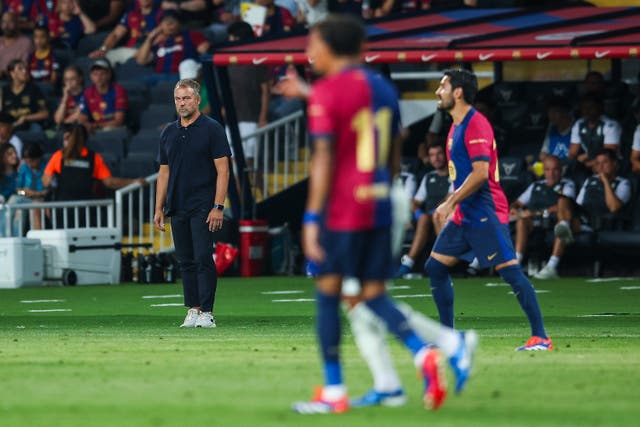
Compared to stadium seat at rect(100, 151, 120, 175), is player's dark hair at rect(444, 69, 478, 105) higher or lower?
higher

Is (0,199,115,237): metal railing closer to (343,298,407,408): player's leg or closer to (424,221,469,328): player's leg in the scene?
(424,221,469,328): player's leg

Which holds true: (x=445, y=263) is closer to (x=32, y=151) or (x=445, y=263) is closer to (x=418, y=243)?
(x=418, y=243)

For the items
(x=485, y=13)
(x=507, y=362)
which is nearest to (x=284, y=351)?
(x=507, y=362)

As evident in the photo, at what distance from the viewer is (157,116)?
26.2 meters

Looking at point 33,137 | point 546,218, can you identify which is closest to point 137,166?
point 33,137

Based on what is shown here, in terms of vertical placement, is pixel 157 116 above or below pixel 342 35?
below

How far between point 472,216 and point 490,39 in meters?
10.5

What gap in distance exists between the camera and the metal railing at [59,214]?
75.8ft

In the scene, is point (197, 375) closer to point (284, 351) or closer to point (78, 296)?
point (284, 351)

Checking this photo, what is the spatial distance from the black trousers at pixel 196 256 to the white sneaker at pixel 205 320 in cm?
6

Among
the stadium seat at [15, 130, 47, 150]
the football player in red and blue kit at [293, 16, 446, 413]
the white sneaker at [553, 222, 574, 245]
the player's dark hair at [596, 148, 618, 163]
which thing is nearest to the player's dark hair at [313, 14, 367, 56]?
the football player in red and blue kit at [293, 16, 446, 413]

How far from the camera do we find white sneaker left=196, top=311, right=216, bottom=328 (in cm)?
1443

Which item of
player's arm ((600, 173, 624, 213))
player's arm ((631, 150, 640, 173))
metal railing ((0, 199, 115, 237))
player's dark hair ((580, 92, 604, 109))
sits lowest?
metal railing ((0, 199, 115, 237))

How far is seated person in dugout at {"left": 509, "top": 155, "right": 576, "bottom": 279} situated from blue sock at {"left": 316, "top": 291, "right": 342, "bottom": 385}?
14527mm
